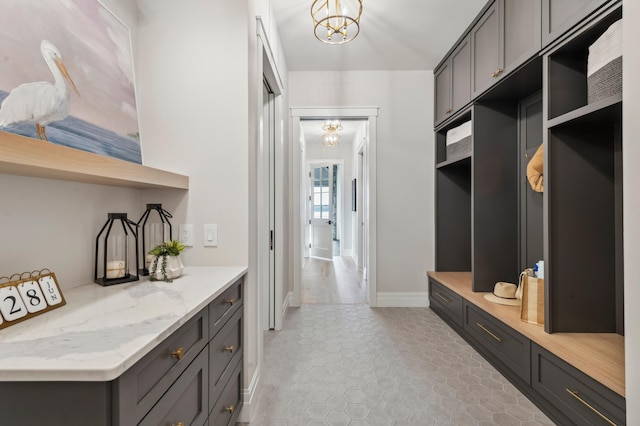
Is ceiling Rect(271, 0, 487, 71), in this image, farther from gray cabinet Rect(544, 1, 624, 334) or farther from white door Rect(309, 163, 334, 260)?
white door Rect(309, 163, 334, 260)

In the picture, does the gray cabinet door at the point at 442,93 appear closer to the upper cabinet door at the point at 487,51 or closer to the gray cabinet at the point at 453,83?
the gray cabinet at the point at 453,83

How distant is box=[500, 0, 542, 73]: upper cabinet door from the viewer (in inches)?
72.9

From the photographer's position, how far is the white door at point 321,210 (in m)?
7.36

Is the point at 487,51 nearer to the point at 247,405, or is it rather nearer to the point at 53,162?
the point at 53,162

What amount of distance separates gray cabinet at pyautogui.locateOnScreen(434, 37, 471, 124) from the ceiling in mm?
149

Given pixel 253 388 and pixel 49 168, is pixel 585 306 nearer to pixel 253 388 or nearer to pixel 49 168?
pixel 253 388

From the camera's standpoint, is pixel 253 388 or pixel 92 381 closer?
pixel 92 381

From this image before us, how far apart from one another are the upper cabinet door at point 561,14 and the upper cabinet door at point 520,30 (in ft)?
0.15

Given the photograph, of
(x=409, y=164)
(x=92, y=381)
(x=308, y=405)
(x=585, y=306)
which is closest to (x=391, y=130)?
(x=409, y=164)

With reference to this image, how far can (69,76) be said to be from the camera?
1185 mm

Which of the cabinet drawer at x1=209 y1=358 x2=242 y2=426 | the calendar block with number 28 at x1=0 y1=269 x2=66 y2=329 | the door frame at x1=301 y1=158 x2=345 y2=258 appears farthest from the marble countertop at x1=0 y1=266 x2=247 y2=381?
the door frame at x1=301 y1=158 x2=345 y2=258

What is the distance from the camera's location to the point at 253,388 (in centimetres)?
173

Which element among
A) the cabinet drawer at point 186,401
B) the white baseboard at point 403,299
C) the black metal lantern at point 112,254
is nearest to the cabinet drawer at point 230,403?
the cabinet drawer at point 186,401

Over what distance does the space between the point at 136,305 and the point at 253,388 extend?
1.00 m
